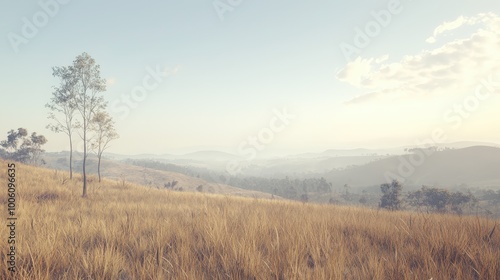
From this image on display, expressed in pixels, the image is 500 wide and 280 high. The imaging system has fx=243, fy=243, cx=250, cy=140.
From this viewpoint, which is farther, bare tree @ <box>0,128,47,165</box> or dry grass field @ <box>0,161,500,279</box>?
bare tree @ <box>0,128,47,165</box>

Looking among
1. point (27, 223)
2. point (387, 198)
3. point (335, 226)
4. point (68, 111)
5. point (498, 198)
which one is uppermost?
point (68, 111)

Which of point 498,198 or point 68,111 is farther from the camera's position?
point 498,198

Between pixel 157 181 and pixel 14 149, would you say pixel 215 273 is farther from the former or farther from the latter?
pixel 157 181

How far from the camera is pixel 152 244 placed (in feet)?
11.2

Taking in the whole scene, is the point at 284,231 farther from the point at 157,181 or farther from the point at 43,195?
the point at 157,181

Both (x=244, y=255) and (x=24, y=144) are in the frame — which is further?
(x=24, y=144)

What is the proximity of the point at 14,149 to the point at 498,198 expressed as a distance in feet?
487

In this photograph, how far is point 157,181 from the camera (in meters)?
118

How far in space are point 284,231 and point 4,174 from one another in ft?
53.7

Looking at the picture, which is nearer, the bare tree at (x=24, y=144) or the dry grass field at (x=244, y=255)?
the dry grass field at (x=244, y=255)

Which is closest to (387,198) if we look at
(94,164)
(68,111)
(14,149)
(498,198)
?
(498,198)

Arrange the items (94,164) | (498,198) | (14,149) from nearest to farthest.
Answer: (14,149) < (498,198) < (94,164)

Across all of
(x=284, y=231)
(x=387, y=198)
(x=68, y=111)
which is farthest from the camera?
(x=387, y=198)

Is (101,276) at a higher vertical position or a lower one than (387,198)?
higher
